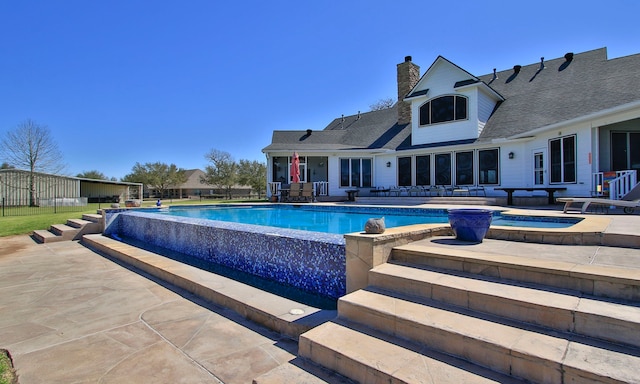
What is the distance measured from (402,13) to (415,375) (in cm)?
1455

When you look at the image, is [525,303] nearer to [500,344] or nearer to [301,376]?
[500,344]

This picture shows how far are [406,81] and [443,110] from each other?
3.99 m

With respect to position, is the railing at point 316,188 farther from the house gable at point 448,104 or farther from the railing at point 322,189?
the house gable at point 448,104

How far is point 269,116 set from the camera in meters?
31.9

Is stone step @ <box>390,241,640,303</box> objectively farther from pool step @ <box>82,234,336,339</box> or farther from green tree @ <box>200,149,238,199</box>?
green tree @ <box>200,149,238,199</box>

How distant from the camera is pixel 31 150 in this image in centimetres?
3572

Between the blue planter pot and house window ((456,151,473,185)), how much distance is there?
12.4 metres

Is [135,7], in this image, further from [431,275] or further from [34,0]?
[431,275]

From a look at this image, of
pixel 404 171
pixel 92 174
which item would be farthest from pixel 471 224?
pixel 92 174

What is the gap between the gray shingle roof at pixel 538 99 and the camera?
489 inches

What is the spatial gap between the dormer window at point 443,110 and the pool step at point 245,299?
14972 mm

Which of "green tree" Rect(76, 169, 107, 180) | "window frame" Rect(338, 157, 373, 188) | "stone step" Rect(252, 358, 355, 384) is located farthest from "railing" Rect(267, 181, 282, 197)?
"green tree" Rect(76, 169, 107, 180)

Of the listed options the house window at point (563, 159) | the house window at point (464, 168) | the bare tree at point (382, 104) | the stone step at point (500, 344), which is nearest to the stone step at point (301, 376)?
the stone step at point (500, 344)

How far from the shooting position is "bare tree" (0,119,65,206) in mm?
34969
